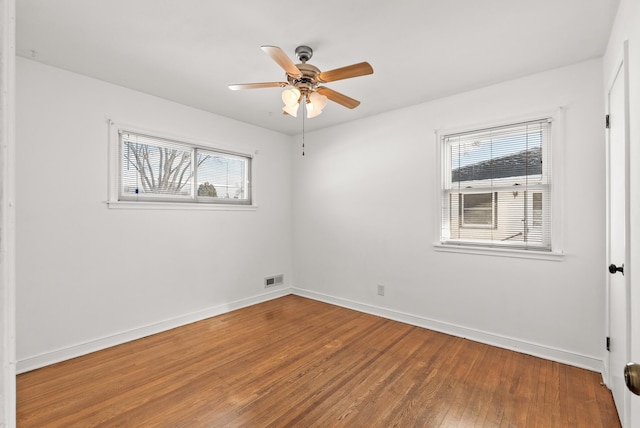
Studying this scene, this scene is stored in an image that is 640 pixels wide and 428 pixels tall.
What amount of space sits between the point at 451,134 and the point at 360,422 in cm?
287

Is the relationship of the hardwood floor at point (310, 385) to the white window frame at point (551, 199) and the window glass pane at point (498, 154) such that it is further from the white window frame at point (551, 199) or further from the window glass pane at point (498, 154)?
the window glass pane at point (498, 154)

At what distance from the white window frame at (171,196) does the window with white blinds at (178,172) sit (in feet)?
0.04

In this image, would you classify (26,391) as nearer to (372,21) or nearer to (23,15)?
(23,15)

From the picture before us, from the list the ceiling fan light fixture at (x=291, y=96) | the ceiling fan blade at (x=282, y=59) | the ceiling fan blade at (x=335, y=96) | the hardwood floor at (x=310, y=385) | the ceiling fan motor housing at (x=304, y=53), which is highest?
the ceiling fan motor housing at (x=304, y=53)

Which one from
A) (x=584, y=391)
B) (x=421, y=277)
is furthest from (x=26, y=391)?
(x=584, y=391)

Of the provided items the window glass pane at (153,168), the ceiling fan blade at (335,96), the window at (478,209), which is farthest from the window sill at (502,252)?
the window glass pane at (153,168)

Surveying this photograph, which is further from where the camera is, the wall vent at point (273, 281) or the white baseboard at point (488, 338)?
the wall vent at point (273, 281)

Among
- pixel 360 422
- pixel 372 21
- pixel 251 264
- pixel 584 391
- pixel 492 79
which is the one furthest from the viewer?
pixel 251 264

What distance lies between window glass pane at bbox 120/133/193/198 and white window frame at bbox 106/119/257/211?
0.16 feet

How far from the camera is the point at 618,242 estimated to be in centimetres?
190

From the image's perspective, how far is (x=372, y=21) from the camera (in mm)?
2057

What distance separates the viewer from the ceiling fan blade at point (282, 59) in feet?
5.99

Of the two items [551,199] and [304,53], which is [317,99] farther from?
[551,199]

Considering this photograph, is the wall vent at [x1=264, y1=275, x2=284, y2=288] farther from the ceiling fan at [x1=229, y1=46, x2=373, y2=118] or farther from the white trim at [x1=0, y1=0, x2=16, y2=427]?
the white trim at [x1=0, y1=0, x2=16, y2=427]
